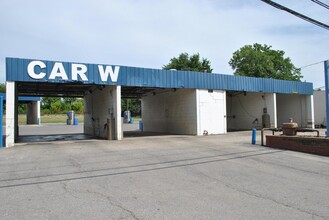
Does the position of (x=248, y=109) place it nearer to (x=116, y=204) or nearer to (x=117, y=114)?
(x=117, y=114)

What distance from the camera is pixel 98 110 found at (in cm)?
2253

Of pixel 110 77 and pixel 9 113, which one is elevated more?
pixel 110 77

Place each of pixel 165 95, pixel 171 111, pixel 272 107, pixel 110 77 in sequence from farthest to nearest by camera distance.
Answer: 1. pixel 272 107
2. pixel 165 95
3. pixel 171 111
4. pixel 110 77

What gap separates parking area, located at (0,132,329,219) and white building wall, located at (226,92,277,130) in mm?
14911

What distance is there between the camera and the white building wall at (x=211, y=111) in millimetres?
21141

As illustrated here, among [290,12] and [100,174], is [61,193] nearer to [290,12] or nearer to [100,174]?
[100,174]

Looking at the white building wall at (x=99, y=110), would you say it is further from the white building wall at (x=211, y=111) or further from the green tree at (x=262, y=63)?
the green tree at (x=262, y=63)

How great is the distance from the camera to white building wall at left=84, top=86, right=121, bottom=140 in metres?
19.2

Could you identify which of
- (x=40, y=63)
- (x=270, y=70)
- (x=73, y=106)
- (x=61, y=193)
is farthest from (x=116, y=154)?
(x=73, y=106)

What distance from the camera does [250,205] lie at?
18.5 ft

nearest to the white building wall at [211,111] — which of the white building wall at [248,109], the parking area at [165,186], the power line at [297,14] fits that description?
the white building wall at [248,109]

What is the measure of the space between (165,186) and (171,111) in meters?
17.4

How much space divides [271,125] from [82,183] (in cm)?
2181

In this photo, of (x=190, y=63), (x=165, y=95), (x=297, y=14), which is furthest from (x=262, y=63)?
(x=297, y=14)
